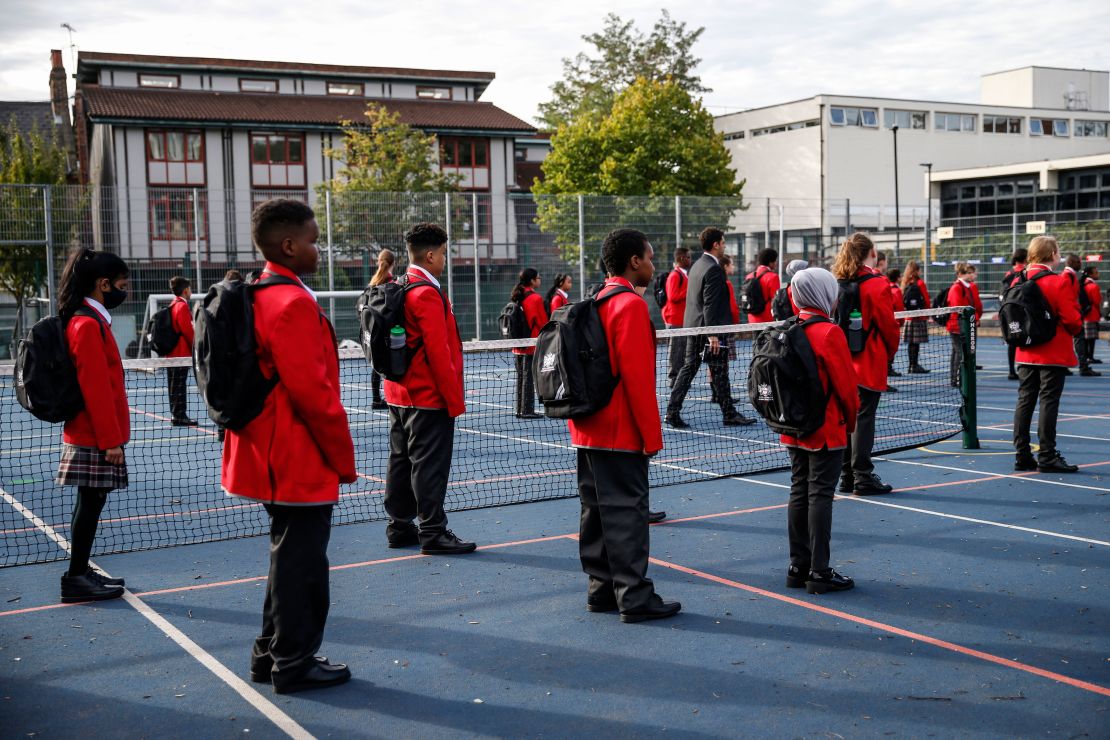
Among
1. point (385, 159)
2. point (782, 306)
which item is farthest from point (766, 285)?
point (385, 159)

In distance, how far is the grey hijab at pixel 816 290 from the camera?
582cm

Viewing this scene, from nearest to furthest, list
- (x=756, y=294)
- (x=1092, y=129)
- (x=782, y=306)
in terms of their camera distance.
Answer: (x=782, y=306), (x=756, y=294), (x=1092, y=129)

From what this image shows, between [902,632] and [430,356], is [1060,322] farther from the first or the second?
[430,356]

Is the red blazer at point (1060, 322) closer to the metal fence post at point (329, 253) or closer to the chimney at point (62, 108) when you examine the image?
the metal fence post at point (329, 253)

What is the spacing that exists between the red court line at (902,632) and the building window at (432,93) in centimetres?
4669

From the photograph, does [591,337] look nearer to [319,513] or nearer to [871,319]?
[319,513]

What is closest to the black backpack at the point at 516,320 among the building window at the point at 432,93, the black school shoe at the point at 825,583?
the black school shoe at the point at 825,583

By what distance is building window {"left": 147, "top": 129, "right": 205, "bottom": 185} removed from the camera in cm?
4156

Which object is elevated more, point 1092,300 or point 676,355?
point 1092,300

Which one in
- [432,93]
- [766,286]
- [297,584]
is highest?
[432,93]

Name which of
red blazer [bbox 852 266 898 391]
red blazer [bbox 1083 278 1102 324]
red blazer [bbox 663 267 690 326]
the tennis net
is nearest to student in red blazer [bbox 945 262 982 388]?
the tennis net

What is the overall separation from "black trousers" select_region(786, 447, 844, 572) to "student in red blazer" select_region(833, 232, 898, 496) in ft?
7.58

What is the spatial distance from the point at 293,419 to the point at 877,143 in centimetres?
5465

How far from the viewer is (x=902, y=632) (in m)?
5.18
